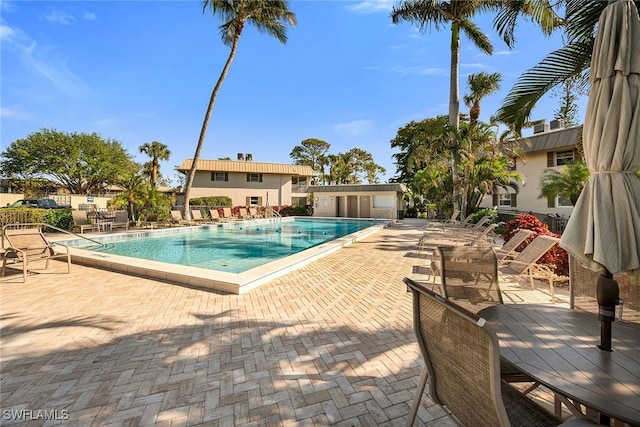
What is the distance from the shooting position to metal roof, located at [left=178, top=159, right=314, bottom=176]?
27.5 metres

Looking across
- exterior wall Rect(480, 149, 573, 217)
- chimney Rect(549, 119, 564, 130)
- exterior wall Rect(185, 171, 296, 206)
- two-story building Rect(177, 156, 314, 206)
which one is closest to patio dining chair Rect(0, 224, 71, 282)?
two-story building Rect(177, 156, 314, 206)

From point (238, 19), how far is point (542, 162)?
20297 mm

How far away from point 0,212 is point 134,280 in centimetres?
1214

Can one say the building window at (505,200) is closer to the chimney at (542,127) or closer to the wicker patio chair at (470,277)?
the chimney at (542,127)

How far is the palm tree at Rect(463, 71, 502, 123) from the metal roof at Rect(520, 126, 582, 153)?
3.57 m

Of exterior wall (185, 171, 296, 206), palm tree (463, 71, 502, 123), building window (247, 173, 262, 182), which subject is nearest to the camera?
palm tree (463, 71, 502, 123)

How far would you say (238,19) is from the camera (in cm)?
1722

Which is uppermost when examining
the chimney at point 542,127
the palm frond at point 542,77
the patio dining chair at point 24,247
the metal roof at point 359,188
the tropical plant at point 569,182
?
the chimney at point 542,127

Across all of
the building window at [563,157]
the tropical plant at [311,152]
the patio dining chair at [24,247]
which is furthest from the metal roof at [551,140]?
the tropical plant at [311,152]

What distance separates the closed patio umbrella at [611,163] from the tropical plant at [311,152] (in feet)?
A: 157

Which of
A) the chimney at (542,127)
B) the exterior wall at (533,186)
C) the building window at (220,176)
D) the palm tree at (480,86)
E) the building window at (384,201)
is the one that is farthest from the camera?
the building window at (220,176)

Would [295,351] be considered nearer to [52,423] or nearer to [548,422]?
[52,423]

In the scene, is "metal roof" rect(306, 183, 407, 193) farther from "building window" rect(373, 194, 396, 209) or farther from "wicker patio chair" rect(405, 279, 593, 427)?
"wicker patio chair" rect(405, 279, 593, 427)

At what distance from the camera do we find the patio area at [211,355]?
231 cm
